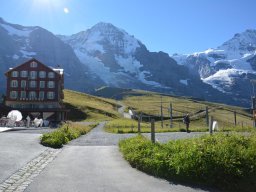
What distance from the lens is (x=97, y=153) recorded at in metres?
23.0

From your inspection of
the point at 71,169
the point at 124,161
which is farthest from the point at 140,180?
the point at 124,161

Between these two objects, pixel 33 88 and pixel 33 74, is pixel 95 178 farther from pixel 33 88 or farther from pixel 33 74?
pixel 33 74

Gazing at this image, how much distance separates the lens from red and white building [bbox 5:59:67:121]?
118000mm

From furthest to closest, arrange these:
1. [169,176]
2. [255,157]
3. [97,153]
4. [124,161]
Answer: [97,153], [124,161], [169,176], [255,157]

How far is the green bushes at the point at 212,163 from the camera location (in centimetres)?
1254

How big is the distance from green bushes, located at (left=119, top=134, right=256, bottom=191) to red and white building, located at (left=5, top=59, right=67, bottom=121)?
103017 mm

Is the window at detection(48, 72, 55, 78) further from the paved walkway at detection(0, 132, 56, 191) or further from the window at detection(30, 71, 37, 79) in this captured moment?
the paved walkway at detection(0, 132, 56, 191)

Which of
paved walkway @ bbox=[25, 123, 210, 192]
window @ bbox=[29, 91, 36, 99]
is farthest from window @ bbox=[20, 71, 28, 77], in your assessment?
paved walkway @ bbox=[25, 123, 210, 192]

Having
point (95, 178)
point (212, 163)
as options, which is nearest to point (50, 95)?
point (95, 178)

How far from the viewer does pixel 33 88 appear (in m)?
119

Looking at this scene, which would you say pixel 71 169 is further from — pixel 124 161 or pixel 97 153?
pixel 97 153

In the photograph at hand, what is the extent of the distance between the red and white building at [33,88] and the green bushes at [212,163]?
103 metres

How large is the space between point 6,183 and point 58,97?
106 m

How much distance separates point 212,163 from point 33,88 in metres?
111
